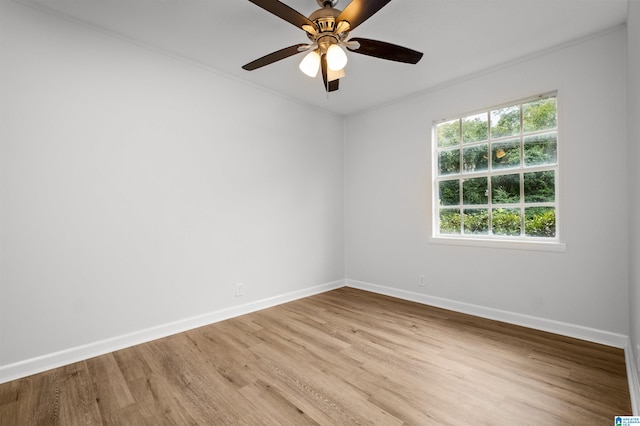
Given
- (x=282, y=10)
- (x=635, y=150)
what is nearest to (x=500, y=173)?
(x=635, y=150)

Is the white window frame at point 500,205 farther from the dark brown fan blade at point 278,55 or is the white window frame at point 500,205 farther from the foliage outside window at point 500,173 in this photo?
the dark brown fan blade at point 278,55

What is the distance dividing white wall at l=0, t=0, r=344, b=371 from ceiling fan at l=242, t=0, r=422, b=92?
1.16 m

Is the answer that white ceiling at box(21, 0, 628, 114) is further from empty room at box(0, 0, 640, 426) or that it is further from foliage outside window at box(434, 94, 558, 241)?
foliage outside window at box(434, 94, 558, 241)

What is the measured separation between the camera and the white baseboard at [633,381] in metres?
1.64

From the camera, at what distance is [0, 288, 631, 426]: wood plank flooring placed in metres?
1.67

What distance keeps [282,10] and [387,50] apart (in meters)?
0.77

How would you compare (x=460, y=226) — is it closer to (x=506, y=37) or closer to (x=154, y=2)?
(x=506, y=37)

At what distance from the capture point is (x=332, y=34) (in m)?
1.96

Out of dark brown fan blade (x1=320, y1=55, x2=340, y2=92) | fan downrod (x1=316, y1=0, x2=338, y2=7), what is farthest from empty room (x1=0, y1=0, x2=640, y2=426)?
dark brown fan blade (x1=320, y1=55, x2=340, y2=92)

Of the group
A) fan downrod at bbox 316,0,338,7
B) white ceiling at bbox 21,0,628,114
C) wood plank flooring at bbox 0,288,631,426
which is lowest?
wood plank flooring at bbox 0,288,631,426

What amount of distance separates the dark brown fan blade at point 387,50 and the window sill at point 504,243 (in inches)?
Answer: 79.9

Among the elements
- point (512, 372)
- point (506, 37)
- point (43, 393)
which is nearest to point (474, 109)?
point (506, 37)

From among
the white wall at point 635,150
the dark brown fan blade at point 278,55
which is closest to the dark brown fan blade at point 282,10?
the dark brown fan blade at point 278,55

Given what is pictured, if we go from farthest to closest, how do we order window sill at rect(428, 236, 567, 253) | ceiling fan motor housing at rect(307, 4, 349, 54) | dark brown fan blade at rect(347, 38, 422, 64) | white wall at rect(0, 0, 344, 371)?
window sill at rect(428, 236, 567, 253)
white wall at rect(0, 0, 344, 371)
dark brown fan blade at rect(347, 38, 422, 64)
ceiling fan motor housing at rect(307, 4, 349, 54)
